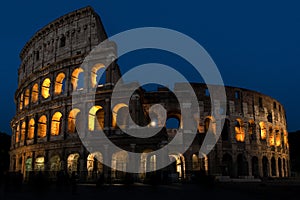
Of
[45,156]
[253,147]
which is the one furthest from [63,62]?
[253,147]

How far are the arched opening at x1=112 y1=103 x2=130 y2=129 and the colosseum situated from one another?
0.33ft

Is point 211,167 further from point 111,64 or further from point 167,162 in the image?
point 111,64

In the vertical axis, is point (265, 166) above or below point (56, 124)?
below

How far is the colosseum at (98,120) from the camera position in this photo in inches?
945

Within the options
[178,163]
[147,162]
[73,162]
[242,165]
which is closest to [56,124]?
[73,162]

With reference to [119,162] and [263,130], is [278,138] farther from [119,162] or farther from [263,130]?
[119,162]

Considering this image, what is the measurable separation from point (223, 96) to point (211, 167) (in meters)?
8.65

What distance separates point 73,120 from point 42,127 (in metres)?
4.02

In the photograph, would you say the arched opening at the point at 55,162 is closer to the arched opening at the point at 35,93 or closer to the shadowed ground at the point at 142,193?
the arched opening at the point at 35,93

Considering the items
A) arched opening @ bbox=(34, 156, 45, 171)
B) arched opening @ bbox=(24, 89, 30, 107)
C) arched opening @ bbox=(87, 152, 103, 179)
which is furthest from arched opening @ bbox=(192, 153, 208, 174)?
arched opening @ bbox=(24, 89, 30, 107)

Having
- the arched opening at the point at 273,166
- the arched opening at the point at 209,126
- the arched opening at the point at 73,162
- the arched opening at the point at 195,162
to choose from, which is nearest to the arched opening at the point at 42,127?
the arched opening at the point at 73,162

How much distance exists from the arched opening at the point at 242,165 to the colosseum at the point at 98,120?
4.5 inches

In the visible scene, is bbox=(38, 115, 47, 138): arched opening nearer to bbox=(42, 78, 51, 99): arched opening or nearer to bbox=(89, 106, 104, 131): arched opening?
bbox=(42, 78, 51, 99): arched opening

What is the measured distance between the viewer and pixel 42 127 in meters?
28.4
